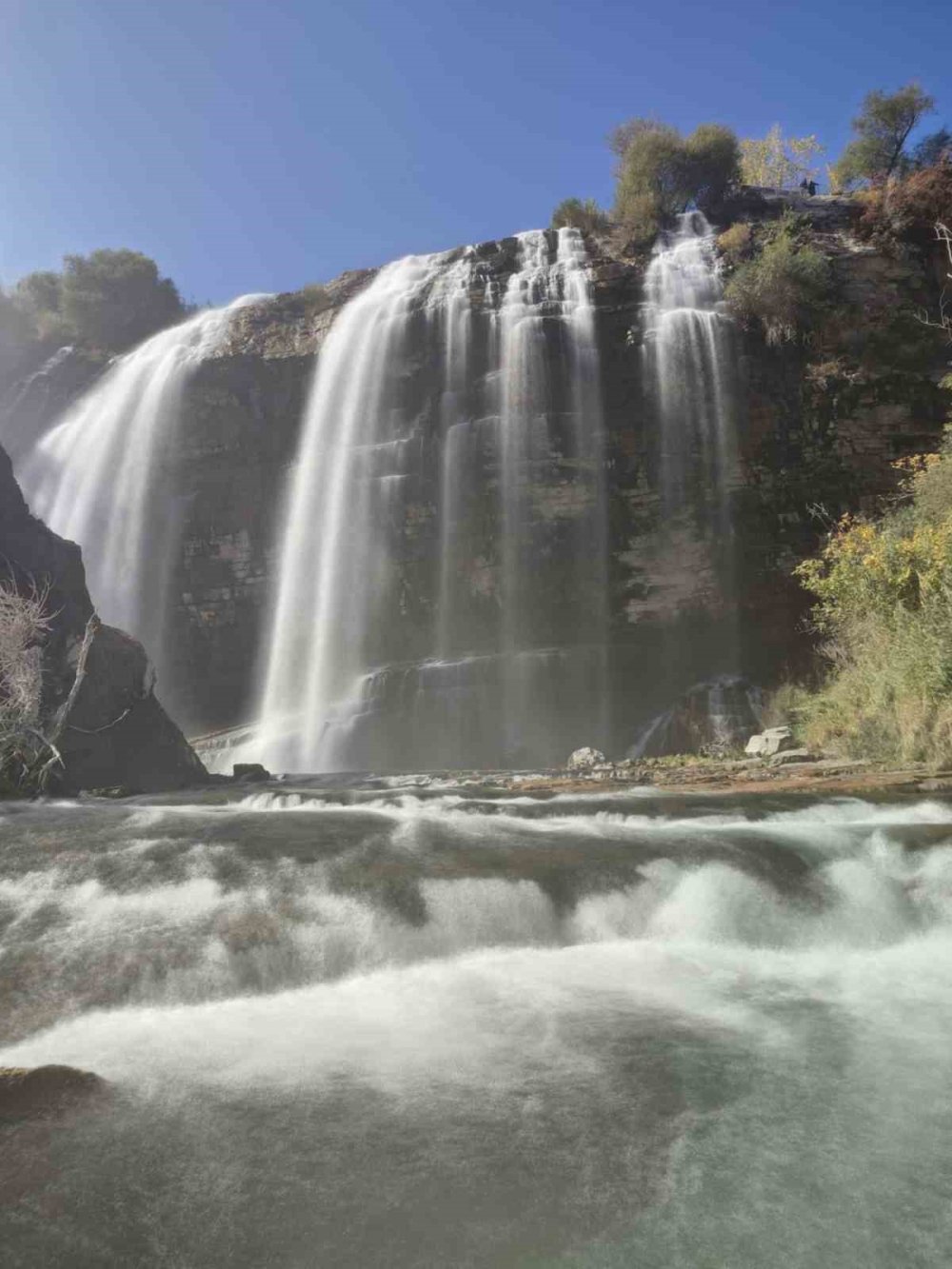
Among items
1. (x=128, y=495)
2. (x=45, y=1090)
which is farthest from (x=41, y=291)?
(x=45, y=1090)

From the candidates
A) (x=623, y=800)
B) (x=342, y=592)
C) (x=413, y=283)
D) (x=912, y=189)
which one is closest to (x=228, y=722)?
(x=342, y=592)

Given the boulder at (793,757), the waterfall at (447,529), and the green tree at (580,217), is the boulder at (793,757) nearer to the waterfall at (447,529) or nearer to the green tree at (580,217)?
the waterfall at (447,529)

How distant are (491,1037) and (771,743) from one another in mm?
10215

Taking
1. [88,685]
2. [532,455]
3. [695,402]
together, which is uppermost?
[695,402]


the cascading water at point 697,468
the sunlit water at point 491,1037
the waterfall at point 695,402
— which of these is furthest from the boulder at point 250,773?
the waterfall at point 695,402

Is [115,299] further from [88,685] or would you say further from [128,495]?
[88,685]

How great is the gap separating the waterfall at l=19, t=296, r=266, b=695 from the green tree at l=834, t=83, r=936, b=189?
68.6 ft

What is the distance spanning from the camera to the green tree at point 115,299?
101 ft

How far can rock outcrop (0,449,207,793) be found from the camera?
1370cm

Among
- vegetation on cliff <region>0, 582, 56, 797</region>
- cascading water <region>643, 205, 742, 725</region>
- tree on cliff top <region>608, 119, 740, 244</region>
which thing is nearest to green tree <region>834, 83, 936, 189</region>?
tree on cliff top <region>608, 119, 740, 244</region>

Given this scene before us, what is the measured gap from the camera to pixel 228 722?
2230 cm

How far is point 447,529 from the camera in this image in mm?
19891

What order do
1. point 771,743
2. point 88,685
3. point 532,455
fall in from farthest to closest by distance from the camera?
point 532,455
point 88,685
point 771,743

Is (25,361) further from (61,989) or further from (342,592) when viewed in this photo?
(61,989)
